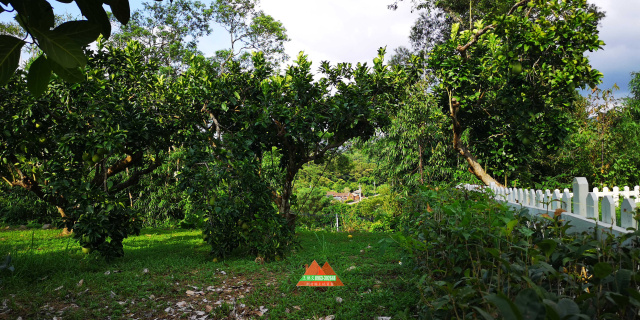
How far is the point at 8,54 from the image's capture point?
791mm

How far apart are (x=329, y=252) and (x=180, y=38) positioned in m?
15.5

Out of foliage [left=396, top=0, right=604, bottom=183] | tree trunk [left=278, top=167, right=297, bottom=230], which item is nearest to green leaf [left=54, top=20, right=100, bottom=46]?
foliage [left=396, top=0, right=604, bottom=183]

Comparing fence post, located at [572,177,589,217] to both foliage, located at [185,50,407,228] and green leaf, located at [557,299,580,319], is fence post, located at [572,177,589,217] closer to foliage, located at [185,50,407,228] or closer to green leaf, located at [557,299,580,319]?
green leaf, located at [557,299,580,319]

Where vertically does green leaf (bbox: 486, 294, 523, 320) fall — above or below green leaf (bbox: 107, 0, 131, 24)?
below

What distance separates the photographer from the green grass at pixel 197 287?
332 centimetres

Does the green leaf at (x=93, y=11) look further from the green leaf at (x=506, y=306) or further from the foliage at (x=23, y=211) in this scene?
the foliage at (x=23, y=211)

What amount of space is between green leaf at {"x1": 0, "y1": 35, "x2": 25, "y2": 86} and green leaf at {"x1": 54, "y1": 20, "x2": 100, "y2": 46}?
86mm

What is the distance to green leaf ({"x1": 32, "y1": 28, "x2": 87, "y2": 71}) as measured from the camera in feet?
2.59

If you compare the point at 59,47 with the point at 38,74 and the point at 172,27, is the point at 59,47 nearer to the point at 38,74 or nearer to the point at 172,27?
the point at 38,74

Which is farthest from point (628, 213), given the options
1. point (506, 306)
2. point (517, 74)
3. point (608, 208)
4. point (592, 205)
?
point (517, 74)

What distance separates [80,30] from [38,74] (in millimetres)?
181

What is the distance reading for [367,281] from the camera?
4.14 meters

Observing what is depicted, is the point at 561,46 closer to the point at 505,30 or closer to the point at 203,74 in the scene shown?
the point at 505,30

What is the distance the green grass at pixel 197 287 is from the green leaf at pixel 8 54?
6.32ft
